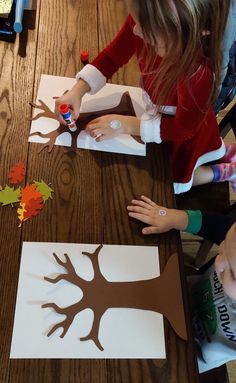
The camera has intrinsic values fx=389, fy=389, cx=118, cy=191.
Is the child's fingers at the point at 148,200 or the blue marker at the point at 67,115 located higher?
the blue marker at the point at 67,115

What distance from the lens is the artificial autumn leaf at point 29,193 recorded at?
0.82 metres

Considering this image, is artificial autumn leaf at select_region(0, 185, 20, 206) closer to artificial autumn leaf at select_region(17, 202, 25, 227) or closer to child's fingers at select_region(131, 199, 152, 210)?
artificial autumn leaf at select_region(17, 202, 25, 227)

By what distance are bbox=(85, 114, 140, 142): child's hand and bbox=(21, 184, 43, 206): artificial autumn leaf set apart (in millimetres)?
197

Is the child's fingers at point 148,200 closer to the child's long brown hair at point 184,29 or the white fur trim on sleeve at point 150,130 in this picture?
the white fur trim on sleeve at point 150,130

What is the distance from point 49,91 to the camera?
98cm


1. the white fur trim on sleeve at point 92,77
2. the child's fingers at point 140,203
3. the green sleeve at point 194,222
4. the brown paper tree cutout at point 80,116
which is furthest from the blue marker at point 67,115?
the green sleeve at point 194,222

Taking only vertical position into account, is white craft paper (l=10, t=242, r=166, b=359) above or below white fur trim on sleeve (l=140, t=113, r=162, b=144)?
below

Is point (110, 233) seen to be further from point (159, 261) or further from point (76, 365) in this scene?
point (76, 365)

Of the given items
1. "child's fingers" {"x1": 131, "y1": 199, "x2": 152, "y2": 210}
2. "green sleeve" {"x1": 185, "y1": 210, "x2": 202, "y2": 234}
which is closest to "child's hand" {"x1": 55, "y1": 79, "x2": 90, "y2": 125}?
"child's fingers" {"x1": 131, "y1": 199, "x2": 152, "y2": 210}

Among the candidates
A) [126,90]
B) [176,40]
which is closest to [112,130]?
[126,90]

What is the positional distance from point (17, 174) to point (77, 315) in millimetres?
330

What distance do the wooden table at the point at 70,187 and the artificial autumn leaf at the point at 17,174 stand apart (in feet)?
0.04

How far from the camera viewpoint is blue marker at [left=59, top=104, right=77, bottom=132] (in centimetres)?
87

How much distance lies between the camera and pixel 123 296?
746 mm
